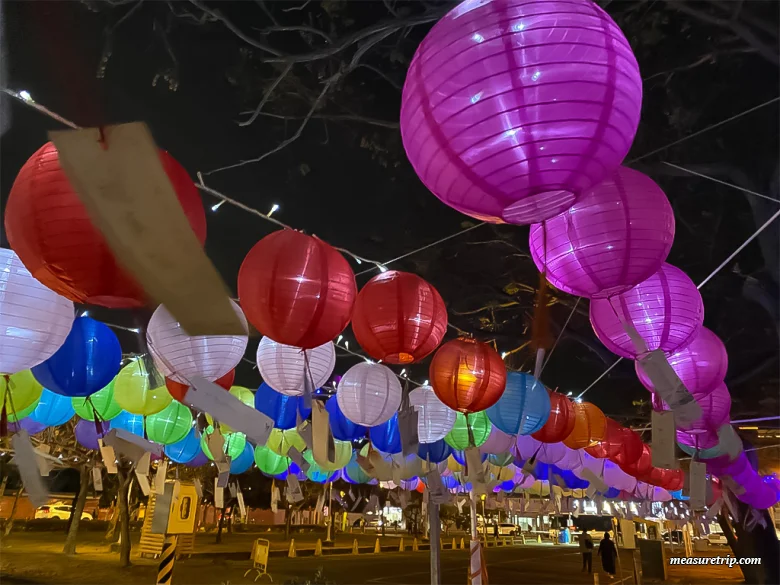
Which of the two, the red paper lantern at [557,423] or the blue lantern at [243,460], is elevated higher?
the red paper lantern at [557,423]

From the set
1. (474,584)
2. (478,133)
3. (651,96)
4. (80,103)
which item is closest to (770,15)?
(651,96)

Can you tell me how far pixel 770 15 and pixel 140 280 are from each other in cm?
322

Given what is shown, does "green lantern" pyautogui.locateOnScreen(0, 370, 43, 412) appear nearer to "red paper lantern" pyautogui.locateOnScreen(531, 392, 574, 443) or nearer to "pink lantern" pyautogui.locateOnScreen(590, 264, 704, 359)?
"pink lantern" pyautogui.locateOnScreen(590, 264, 704, 359)

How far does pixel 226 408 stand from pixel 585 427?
466cm

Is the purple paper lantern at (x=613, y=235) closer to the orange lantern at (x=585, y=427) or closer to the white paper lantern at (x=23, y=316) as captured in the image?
the white paper lantern at (x=23, y=316)

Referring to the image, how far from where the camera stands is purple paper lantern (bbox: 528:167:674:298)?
182cm

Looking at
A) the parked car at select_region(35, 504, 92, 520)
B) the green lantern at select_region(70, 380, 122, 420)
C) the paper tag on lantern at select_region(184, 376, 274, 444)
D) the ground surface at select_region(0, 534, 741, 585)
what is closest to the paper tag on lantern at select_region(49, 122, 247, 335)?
the paper tag on lantern at select_region(184, 376, 274, 444)

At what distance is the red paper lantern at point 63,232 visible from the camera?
1.46 meters

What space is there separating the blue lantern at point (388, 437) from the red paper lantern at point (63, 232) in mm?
3887

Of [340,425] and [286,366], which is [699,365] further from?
[340,425]

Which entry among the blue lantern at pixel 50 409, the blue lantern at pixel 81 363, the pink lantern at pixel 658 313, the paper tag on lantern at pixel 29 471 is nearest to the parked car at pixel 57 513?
the blue lantern at pixel 50 409

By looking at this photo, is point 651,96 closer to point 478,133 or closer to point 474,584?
point 478,133

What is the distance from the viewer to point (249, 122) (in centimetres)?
315

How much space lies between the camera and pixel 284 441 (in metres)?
6.02
